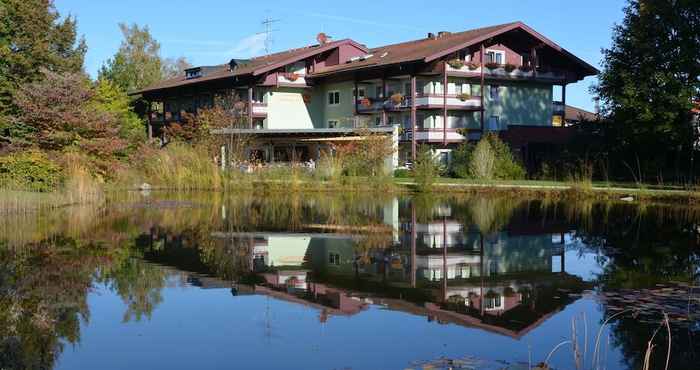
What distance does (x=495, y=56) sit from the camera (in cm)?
4797

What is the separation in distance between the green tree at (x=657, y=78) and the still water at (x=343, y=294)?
15492 mm

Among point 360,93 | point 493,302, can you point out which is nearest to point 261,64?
point 360,93

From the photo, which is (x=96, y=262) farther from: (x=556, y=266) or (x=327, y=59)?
(x=327, y=59)

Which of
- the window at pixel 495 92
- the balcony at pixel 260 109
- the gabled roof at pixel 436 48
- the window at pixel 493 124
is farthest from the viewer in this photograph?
the balcony at pixel 260 109

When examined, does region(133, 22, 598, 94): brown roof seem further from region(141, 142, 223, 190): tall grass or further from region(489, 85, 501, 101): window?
region(141, 142, 223, 190): tall grass

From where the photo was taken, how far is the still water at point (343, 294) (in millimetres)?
7684

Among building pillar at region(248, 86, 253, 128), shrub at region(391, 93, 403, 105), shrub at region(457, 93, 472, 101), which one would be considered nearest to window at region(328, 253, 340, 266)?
shrub at region(391, 93, 403, 105)

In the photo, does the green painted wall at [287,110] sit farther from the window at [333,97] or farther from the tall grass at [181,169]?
the tall grass at [181,169]

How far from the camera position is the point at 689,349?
7715 millimetres

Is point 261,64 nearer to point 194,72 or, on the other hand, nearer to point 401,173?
point 194,72

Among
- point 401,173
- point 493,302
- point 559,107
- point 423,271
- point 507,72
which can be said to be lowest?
point 493,302

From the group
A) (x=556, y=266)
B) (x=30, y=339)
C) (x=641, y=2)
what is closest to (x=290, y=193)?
(x=641, y=2)

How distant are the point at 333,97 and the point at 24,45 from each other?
19.8 m

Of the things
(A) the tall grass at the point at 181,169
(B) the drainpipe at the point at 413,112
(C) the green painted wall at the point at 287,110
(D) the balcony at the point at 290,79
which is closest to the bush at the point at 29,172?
(A) the tall grass at the point at 181,169
